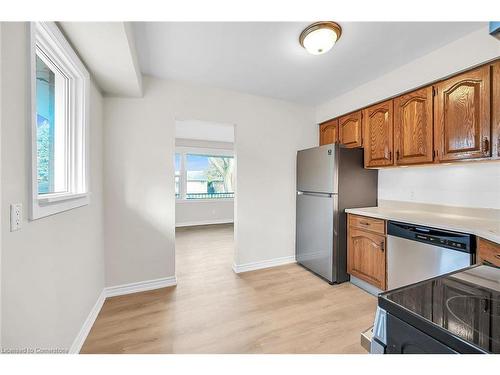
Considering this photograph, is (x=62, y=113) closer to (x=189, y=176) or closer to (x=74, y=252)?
(x=74, y=252)

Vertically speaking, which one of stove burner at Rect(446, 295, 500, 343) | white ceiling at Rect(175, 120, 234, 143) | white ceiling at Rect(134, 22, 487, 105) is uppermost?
white ceiling at Rect(175, 120, 234, 143)

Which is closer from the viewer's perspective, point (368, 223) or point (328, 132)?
point (368, 223)

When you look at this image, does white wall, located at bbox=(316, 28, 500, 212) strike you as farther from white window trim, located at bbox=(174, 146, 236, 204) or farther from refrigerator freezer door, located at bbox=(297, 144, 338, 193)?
white window trim, located at bbox=(174, 146, 236, 204)

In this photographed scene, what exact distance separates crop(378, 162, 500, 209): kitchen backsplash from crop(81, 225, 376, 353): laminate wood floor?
1.21 metres

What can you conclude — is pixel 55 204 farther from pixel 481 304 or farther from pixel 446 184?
pixel 446 184

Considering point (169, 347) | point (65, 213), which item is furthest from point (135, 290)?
point (65, 213)

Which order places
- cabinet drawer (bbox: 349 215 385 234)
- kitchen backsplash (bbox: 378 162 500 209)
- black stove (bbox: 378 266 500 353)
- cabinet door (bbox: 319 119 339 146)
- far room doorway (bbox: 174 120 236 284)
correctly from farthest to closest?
far room doorway (bbox: 174 120 236 284), cabinet door (bbox: 319 119 339 146), cabinet drawer (bbox: 349 215 385 234), kitchen backsplash (bbox: 378 162 500 209), black stove (bbox: 378 266 500 353)

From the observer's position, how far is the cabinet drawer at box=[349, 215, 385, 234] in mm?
2078

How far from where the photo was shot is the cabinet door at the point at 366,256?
6.86 ft

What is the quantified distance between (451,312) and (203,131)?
490cm

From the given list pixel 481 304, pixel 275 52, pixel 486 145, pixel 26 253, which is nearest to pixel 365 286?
pixel 486 145

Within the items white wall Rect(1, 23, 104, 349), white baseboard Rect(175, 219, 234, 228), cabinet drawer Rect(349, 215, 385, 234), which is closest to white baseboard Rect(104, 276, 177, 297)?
white wall Rect(1, 23, 104, 349)

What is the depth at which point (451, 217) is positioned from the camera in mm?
1913
